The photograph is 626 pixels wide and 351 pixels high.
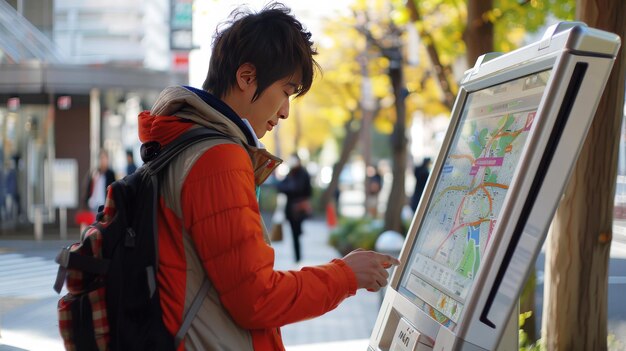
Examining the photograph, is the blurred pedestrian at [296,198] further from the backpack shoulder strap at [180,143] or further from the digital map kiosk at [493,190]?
the backpack shoulder strap at [180,143]

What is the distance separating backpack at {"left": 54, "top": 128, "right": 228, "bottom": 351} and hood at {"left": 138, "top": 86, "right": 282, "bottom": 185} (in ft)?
0.24

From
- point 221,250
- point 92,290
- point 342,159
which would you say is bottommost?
point 342,159

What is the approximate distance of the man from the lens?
193cm

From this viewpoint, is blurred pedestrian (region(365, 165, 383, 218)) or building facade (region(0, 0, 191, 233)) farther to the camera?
blurred pedestrian (region(365, 165, 383, 218))

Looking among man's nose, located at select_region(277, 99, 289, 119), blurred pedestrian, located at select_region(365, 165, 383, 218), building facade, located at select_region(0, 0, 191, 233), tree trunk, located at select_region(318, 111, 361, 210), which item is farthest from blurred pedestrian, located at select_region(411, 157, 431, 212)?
→ man's nose, located at select_region(277, 99, 289, 119)

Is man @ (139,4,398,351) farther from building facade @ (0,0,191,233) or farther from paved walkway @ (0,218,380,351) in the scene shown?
building facade @ (0,0,191,233)

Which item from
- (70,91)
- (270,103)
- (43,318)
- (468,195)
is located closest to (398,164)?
(70,91)

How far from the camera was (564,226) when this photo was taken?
4.88 meters

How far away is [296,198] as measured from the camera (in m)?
15.0

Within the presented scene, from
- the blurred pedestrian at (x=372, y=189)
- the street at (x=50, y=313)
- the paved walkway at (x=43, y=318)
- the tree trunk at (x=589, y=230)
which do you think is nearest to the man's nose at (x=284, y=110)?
the street at (x=50, y=313)

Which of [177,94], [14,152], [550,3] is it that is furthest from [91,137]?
[177,94]

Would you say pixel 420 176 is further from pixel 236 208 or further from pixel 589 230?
pixel 236 208

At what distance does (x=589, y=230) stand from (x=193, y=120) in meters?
3.33

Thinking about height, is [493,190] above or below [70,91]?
above
